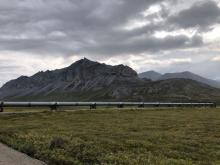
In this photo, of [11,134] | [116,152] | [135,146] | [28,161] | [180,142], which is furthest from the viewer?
[11,134]

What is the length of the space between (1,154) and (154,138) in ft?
33.0

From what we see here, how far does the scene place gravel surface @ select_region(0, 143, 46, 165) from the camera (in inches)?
711

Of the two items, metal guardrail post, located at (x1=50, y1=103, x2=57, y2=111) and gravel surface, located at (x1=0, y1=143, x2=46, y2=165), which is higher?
metal guardrail post, located at (x1=50, y1=103, x2=57, y2=111)

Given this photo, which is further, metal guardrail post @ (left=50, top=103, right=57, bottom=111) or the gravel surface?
metal guardrail post @ (left=50, top=103, right=57, bottom=111)

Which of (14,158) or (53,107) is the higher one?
(53,107)

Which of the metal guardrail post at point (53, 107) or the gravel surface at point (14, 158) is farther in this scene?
the metal guardrail post at point (53, 107)

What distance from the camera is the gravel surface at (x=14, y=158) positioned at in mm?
18062

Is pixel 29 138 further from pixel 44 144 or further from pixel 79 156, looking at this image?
pixel 79 156

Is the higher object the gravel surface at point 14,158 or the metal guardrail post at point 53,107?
the metal guardrail post at point 53,107

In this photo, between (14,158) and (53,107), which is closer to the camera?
(14,158)

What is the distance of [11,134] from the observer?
28422mm

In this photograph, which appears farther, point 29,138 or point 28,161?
point 29,138

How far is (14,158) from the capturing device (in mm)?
19328

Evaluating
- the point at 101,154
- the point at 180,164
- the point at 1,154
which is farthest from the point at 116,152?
the point at 1,154
